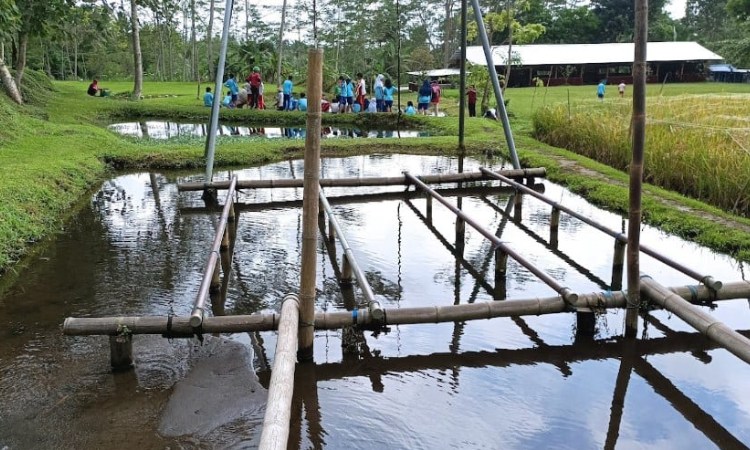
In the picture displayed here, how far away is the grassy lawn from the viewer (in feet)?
Result: 30.6

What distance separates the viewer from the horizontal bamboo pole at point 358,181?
11.2m

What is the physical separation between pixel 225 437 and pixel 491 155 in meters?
12.4

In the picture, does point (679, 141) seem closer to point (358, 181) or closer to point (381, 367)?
point (358, 181)

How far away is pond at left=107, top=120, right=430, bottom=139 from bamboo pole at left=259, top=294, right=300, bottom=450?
1518 centimetres

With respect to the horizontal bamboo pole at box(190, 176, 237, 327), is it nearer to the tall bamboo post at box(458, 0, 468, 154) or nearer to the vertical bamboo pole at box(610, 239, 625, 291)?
the vertical bamboo pole at box(610, 239, 625, 291)

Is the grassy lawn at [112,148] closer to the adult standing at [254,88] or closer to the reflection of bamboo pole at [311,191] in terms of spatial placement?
the adult standing at [254,88]

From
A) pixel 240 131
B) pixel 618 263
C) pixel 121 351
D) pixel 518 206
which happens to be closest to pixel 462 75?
pixel 518 206

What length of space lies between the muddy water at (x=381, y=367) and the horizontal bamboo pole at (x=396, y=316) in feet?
1.26

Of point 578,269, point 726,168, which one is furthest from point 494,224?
point 726,168

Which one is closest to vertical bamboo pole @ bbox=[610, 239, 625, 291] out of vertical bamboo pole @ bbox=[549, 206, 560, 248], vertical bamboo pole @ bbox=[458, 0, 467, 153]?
vertical bamboo pole @ bbox=[549, 206, 560, 248]

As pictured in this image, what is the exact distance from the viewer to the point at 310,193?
4691 millimetres

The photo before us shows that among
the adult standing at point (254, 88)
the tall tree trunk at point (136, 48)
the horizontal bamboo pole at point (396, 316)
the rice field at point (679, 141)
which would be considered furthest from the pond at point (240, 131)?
the horizontal bamboo pole at point (396, 316)

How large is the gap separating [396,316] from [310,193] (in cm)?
144

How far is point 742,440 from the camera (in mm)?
A: 4465
